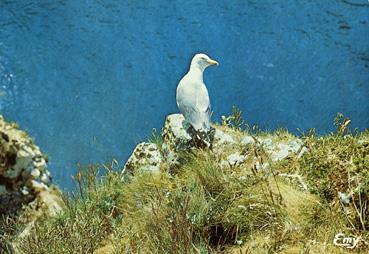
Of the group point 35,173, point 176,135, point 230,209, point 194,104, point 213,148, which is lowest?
point 35,173

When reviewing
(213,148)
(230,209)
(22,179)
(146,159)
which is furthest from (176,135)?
(22,179)

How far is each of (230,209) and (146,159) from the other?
1228mm

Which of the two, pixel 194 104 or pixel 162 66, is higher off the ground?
pixel 194 104

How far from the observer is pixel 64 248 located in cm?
307

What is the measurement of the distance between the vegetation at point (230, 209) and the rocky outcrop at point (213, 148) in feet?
0.22

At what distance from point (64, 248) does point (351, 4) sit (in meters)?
5.04

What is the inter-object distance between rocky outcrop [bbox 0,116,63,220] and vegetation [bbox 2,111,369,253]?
4.12 feet

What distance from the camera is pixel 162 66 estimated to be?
7.04 meters

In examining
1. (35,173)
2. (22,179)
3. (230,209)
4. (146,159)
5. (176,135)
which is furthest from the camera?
(35,173)

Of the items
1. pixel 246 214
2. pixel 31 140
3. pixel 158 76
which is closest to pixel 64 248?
pixel 246 214

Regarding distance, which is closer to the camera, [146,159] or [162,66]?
[146,159]

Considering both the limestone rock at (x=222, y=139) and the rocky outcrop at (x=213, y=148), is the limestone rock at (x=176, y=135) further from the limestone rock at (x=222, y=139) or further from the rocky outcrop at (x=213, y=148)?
the limestone rock at (x=222, y=139)

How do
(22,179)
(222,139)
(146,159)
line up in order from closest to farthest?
(222,139) < (146,159) < (22,179)

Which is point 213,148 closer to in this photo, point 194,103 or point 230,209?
point 194,103
